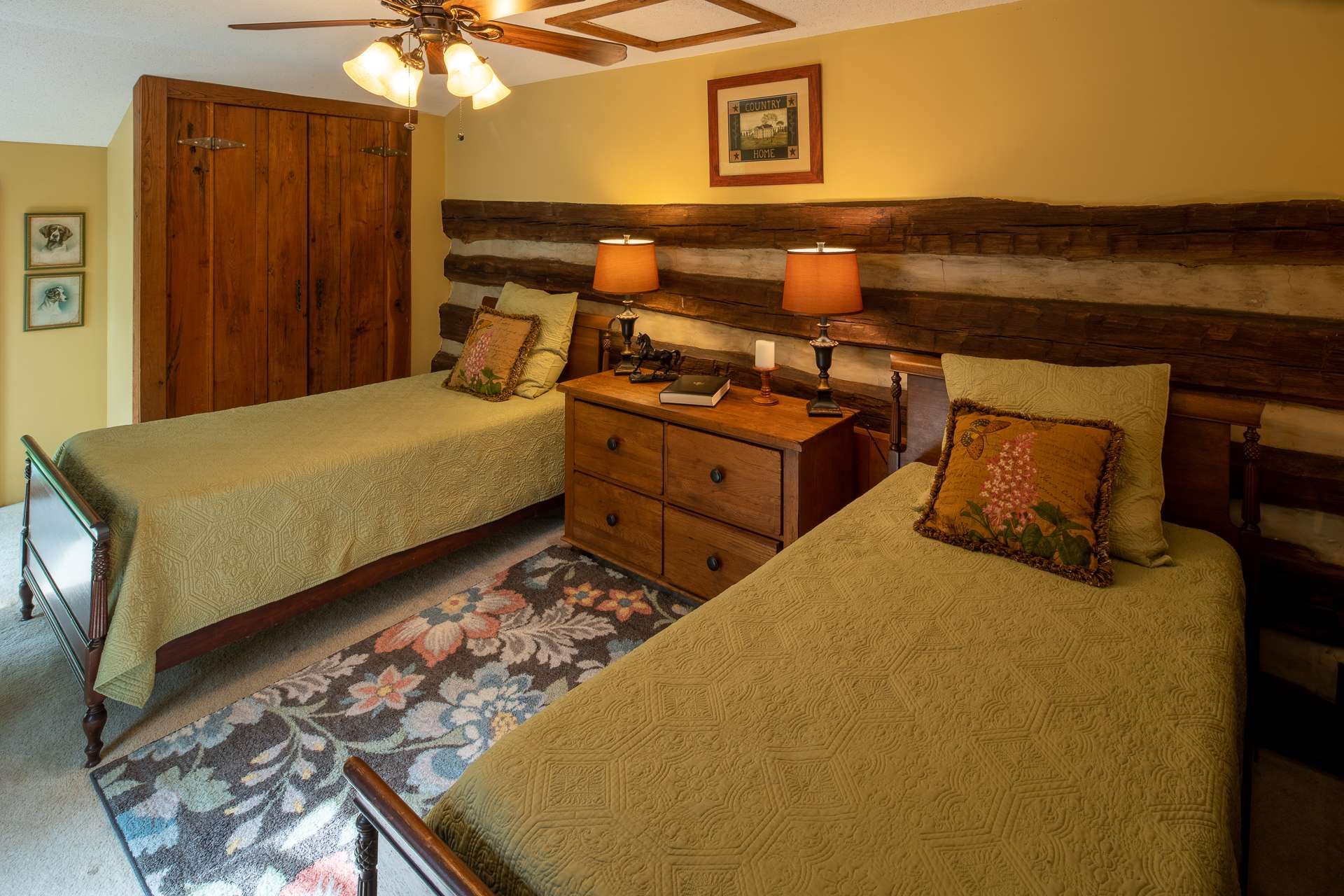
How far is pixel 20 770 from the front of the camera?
2.12 meters

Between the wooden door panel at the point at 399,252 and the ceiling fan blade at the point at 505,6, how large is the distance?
8.97 feet

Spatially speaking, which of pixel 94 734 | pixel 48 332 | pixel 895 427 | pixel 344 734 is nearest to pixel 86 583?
pixel 94 734

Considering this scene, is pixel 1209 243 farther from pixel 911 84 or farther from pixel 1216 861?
pixel 1216 861

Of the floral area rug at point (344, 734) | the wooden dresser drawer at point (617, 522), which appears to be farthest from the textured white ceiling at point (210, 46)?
the floral area rug at point (344, 734)

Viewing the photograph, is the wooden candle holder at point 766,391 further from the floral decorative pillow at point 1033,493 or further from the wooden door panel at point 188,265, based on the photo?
the wooden door panel at point 188,265

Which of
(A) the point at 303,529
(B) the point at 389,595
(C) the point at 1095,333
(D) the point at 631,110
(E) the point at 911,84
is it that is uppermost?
(D) the point at 631,110

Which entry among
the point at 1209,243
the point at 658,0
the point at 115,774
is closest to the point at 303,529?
the point at 115,774

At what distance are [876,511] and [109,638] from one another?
211 centimetres

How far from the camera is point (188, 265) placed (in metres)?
3.80

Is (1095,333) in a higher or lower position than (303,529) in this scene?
higher

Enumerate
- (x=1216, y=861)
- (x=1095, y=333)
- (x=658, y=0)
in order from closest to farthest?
1. (x=1216, y=861)
2. (x=1095, y=333)
3. (x=658, y=0)

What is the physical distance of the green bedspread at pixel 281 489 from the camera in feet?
7.60

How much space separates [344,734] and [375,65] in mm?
1775

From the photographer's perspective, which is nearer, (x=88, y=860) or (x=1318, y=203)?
(x=88, y=860)
